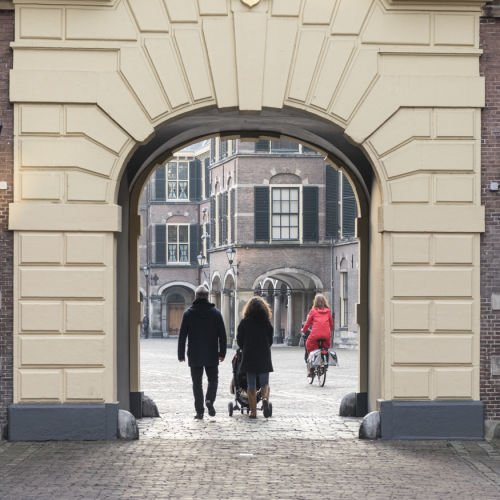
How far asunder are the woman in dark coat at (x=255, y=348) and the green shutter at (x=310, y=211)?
31.8 m

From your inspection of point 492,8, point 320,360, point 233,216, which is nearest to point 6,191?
point 492,8

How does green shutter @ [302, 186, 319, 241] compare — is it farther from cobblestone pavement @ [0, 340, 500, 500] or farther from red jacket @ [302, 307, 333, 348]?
cobblestone pavement @ [0, 340, 500, 500]

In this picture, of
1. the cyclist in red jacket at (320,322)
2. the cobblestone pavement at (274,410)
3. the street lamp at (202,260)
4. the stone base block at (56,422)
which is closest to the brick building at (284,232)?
the street lamp at (202,260)

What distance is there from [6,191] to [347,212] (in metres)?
33.9

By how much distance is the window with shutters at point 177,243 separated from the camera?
65875 mm

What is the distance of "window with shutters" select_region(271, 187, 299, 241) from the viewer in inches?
1841

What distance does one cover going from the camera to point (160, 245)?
66.2 meters

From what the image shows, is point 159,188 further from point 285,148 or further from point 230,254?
point 285,148

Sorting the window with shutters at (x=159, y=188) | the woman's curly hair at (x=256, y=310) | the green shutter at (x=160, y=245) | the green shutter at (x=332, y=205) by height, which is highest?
the window with shutters at (x=159, y=188)

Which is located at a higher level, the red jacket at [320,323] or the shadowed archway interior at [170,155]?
the shadowed archway interior at [170,155]

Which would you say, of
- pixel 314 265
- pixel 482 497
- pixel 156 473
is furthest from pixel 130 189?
pixel 314 265

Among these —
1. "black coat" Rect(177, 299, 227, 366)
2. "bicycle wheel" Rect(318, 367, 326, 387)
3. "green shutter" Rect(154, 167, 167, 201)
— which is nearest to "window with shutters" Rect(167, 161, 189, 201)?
"green shutter" Rect(154, 167, 167, 201)

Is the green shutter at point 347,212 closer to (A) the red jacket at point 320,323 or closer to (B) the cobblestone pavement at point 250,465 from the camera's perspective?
(A) the red jacket at point 320,323

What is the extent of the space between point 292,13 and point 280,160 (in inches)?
1390
